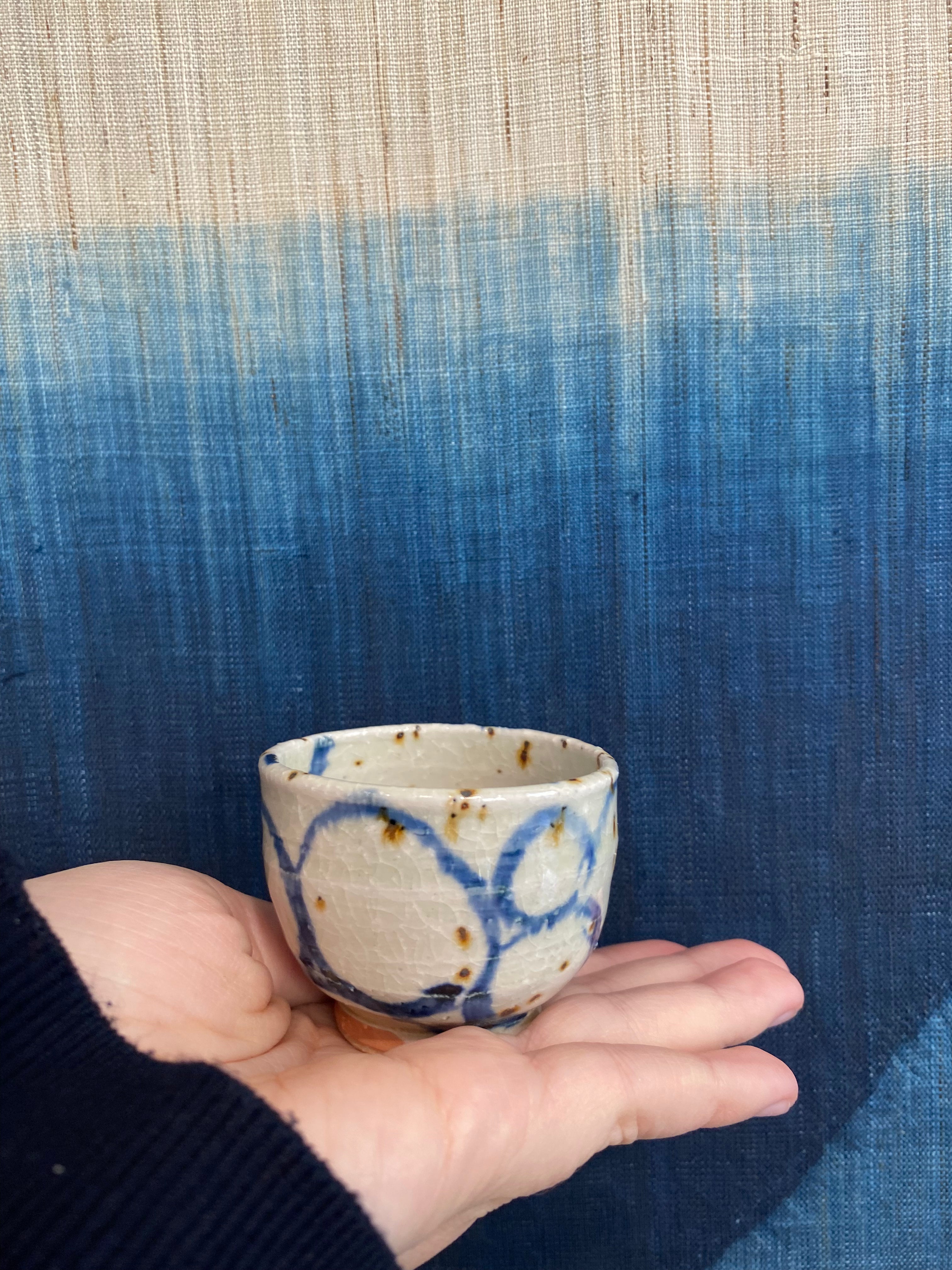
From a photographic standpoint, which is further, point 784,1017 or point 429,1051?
point 784,1017

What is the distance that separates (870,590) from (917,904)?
19 centimetres

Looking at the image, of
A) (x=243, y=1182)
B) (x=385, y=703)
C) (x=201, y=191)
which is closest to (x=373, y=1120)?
(x=243, y=1182)

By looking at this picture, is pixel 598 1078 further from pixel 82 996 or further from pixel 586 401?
pixel 586 401

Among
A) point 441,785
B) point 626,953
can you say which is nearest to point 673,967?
point 626,953

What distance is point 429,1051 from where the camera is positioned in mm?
392

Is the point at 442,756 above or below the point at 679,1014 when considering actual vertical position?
above

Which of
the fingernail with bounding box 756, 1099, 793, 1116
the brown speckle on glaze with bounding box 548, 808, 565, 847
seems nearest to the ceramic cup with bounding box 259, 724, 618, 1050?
the brown speckle on glaze with bounding box 548, 808, 565, 847

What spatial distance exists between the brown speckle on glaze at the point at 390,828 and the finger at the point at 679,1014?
128mm

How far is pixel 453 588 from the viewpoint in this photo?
60 centimetres

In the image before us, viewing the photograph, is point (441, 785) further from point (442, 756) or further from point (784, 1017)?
point (784, 1017)

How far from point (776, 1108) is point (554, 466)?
0.36 metres

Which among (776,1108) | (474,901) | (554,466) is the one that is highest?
(554,466)

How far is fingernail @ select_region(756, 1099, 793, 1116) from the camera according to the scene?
44 centimetres

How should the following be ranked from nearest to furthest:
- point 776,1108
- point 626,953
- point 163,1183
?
point 163,1183, point 776,1108, point 626,953
